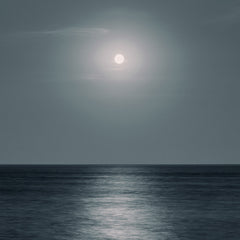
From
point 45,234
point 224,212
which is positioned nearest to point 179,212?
point 224,212

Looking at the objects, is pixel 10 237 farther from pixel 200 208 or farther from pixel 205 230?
pixel 200 208

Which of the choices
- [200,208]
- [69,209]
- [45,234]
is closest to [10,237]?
[45,234]

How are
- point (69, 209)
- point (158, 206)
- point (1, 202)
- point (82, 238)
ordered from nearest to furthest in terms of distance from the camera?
point (82, 238)
point (69, 209)
point (158, 206)
point (1, 202)

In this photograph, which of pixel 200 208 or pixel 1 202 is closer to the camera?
pixel 200 208

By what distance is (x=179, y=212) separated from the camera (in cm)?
6450

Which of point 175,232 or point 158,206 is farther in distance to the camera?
point 158,206

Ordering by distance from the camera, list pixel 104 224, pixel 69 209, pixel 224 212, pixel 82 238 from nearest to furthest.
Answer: pixel 82 238, pixel 104 224, pixel 224 212, pixel 69 209

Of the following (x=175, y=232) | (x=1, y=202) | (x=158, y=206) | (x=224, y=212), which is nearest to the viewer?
(x=175, y=232)

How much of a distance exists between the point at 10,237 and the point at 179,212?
24.1 m

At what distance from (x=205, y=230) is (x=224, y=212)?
14.8 meters

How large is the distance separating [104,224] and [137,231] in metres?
4.69

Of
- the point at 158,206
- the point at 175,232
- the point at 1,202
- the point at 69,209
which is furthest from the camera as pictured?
the point at 1,202

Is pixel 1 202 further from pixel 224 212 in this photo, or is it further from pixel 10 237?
pixel 10 237

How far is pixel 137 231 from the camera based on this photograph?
49.0m
